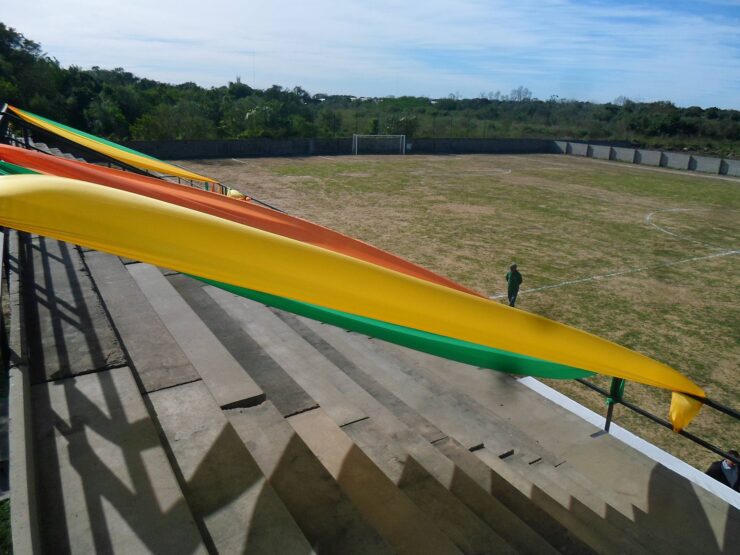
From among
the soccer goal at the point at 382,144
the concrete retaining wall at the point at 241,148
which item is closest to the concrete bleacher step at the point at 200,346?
the concrete retaining wall at the point at 241,148

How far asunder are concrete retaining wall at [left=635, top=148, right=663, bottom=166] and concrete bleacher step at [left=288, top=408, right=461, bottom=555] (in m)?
43.2

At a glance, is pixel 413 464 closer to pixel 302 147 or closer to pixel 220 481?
pixel 220 481

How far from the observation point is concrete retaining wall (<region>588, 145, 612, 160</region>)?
1667 inches

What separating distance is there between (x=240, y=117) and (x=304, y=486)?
154 ft

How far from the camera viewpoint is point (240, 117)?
4625 centimetres

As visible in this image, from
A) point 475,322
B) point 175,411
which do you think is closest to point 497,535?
point 475,322

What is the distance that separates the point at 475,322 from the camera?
2.59 metres

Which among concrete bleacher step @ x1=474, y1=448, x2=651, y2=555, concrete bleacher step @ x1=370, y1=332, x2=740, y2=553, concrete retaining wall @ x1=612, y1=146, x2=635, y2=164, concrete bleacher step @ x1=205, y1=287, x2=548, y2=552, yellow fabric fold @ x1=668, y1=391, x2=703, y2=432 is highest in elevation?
concrete retaining wall @ x1=612, y1=146, x2=635, y2=164

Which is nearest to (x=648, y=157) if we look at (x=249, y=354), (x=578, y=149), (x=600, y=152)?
(x=600, y=152)

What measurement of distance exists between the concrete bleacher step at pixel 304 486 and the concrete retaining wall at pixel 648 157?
4358 cm

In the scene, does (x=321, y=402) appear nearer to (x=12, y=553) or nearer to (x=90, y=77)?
(x=12, y=553)

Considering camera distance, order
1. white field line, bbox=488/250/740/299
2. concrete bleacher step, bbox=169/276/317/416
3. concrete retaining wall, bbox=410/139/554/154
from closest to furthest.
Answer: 1. concrete bleacher step, bbox=169/276/317/416
2. white field line, bbox=488/250/740/299
3. concrete retaining wall, bbox=410/139/554/154

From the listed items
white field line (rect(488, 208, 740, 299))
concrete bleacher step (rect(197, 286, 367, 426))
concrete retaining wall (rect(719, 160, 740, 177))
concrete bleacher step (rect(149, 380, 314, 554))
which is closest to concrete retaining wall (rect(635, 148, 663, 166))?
concrete retaining wall (rect(719, 160, 740, 177))

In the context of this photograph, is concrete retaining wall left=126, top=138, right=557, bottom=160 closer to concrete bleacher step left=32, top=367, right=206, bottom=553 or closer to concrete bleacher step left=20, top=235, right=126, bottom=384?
concrete bleacher step left=20, top=235, right=126, bottom=384
